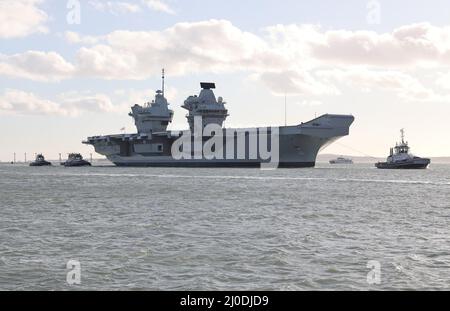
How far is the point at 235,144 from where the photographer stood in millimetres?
93125

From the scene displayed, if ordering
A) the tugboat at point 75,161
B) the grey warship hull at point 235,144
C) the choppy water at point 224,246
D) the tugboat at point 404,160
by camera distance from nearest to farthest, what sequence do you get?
the choppy water at point 224,246 < the grey warship hull at point 235,144 < the tugboat at point 404,160 < the tugboat at point 75,161

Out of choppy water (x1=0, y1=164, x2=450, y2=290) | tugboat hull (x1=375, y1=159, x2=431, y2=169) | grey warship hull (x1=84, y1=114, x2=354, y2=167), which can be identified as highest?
grey warship hull (x1=84, y1=114, x2=354, y2=167)

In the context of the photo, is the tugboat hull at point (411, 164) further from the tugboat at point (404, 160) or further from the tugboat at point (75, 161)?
the tugboat at point (75, 161)

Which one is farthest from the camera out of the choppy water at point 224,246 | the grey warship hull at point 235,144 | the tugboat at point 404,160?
the tugboat at point 404,160

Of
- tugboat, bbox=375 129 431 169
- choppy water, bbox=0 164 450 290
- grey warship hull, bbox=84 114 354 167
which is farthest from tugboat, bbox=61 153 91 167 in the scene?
choppy water, bbox=0 164 450 290

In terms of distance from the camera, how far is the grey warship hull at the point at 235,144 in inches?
3332

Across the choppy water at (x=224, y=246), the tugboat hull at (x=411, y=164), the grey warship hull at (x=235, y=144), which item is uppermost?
the grey warship hull at (x=235, y=144)

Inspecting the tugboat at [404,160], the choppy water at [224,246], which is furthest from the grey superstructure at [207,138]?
the choppy water at [224,246]

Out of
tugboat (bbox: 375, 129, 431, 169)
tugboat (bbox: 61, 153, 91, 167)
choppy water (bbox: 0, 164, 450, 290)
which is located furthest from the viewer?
tugboat (bbox: 61, 153, 91, 167)

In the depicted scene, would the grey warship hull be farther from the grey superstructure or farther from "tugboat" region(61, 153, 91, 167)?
"tugboat" region(61, 153, 91, 167)

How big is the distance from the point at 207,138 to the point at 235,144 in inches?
263

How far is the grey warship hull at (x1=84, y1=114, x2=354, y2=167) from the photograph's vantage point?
84.6 m
